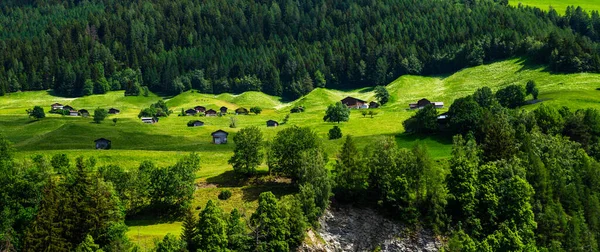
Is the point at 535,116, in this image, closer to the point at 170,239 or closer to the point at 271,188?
the point at 271,188

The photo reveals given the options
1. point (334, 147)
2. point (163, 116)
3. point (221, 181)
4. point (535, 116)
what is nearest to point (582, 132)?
point (535, 116)

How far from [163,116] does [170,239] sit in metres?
127

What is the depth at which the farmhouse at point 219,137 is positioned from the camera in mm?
132125

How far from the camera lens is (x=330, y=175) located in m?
87.3

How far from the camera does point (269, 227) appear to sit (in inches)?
2739

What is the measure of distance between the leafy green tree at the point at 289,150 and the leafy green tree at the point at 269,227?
57.7ft

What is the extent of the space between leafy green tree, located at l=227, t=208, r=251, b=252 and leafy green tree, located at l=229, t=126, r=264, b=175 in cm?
2374

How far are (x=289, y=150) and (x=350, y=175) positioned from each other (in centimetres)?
1152

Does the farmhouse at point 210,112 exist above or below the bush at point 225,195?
above

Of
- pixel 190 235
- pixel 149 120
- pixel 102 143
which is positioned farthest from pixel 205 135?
pixel 190 235

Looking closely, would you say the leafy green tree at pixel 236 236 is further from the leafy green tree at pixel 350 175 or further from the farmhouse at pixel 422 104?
the farmhouse at pixel 422 104

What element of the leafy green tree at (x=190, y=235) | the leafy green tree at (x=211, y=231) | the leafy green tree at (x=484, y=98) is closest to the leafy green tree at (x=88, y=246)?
the leafy green tree at (x=190, y=235)

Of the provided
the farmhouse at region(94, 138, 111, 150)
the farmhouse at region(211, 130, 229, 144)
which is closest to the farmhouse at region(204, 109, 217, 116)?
the farmhouse at region(211, 130, 229, 144)

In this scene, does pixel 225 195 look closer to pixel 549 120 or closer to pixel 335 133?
pixel 335 133
